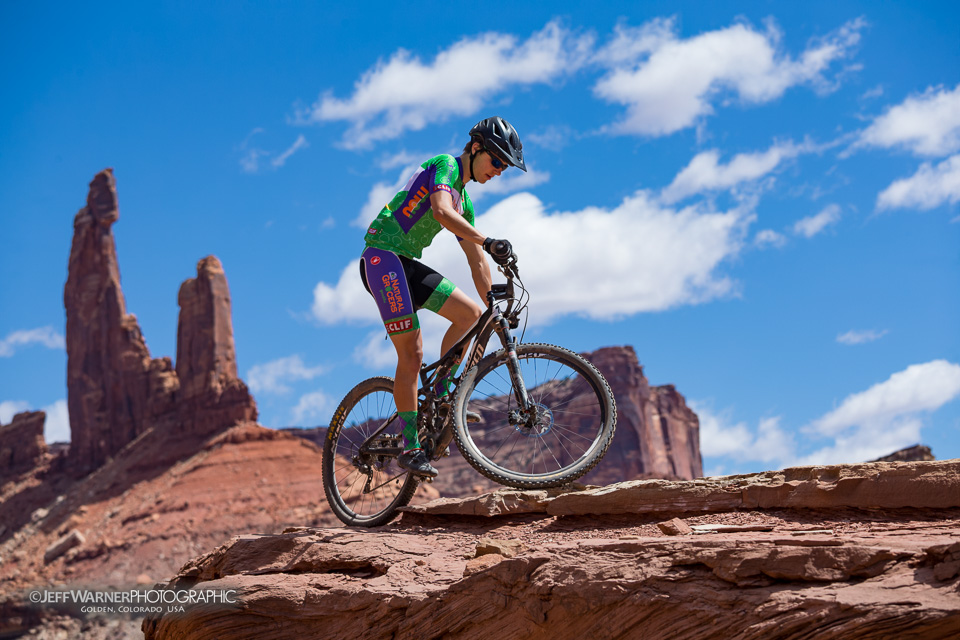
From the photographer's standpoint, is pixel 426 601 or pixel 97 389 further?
pixel 97 389

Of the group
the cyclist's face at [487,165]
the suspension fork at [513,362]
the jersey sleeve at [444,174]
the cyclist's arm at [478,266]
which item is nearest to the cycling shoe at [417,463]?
the suspension fork at [513,362]

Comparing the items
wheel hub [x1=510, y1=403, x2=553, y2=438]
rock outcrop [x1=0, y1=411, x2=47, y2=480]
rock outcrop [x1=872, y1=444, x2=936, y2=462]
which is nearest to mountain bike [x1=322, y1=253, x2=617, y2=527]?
wheel hub [x1=510, y1=403, x2=553, y2=438]

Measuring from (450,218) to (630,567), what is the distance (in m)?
2.72

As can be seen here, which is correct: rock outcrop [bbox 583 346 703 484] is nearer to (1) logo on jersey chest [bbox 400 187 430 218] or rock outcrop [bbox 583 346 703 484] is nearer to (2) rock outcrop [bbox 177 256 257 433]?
(2) rock outcrop [bbox 177 256 257 433]

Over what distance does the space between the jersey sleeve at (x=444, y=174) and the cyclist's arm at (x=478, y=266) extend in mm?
546

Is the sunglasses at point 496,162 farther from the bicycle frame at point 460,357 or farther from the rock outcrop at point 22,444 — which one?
the rock outcrop at point 22,444

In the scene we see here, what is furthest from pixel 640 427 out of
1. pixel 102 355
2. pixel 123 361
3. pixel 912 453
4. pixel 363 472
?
pixel 363 472

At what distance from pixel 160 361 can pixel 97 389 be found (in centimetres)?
629

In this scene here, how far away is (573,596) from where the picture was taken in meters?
4.52

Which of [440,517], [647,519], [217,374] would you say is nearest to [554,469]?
[647,519]

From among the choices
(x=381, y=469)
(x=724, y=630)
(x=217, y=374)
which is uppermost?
(x=217, y=374)

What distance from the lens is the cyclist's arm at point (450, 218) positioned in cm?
586

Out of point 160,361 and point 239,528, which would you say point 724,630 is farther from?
point 160,361

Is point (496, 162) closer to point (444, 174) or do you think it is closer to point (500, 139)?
point (500, 139)
